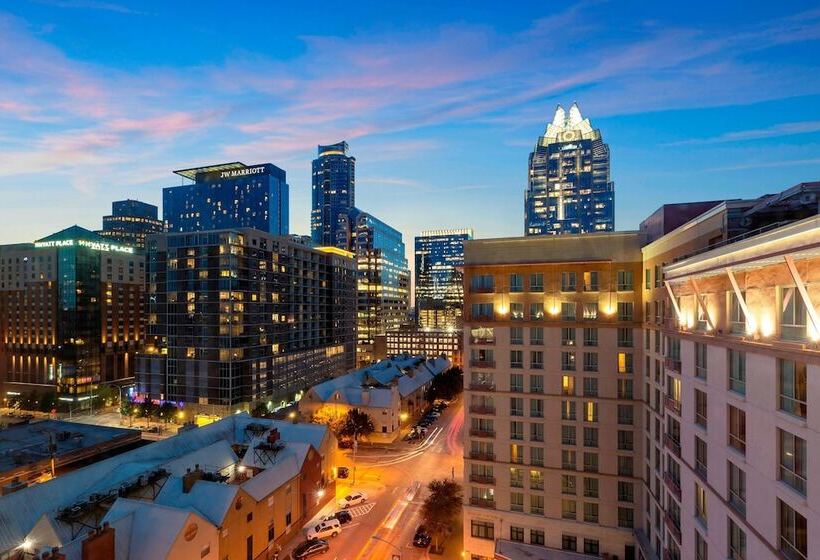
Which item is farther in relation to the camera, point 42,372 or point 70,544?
point 42,372

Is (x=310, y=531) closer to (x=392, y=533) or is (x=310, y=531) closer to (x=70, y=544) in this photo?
(x=392, y=533)

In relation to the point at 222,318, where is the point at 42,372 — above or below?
below

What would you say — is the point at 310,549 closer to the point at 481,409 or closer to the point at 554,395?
the point at 481,409

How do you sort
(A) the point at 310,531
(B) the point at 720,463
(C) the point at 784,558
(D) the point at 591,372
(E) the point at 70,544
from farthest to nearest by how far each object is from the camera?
(A) the point at 310,531
(D) the point at 591,372
(E) the point at 70,544
(B) the point at 720,463
(C) the point at 784,558

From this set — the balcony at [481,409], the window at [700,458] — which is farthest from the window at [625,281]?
the window at [700,458]

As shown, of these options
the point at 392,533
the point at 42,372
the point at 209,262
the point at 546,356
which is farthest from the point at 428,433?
the point at 42,372

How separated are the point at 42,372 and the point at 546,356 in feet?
466

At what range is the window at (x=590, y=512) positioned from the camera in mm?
42250

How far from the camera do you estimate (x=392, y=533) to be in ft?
160

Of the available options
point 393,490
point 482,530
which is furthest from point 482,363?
point 393,490

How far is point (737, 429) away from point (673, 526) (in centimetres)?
1544

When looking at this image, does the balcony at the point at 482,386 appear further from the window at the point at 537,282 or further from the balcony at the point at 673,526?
the balcony at the point at 673,526

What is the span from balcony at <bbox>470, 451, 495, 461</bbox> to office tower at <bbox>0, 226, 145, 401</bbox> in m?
119

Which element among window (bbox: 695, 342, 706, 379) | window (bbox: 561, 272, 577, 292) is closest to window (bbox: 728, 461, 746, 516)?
window (bbox: 695, 342, 706, 379)
